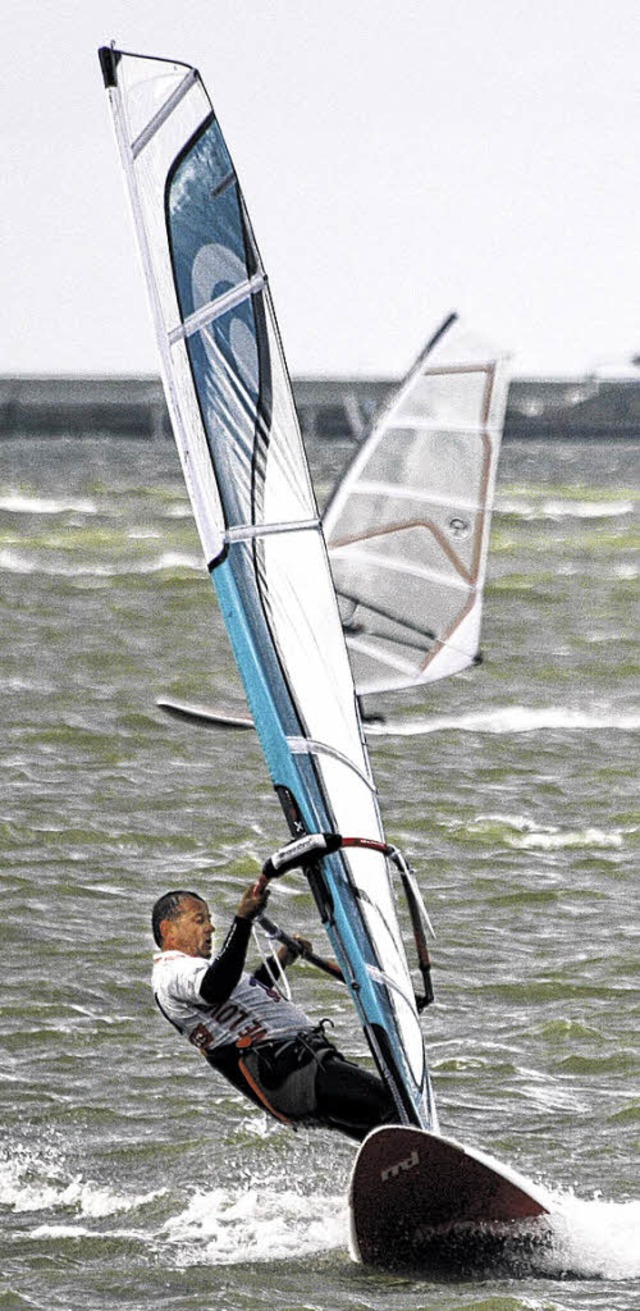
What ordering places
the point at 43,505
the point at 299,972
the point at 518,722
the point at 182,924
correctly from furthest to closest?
the point at 43,505 → the point at 518,722 → the point at 299,972 → the point at 182,924

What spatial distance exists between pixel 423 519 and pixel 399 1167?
832 cm

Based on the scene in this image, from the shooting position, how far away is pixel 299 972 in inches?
427

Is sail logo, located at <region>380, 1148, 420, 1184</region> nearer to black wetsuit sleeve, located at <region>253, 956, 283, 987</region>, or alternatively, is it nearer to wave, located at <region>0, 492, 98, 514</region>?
black wetsuit sleeve, located at <region>253, 956, 283, 987</region>

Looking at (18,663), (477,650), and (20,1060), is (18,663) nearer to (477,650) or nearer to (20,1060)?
(477,650)

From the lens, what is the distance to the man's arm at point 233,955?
641 centimetres

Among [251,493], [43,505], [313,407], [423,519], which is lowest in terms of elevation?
[313,407]

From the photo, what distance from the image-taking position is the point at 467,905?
12008mm

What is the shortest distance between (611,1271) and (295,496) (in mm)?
2824

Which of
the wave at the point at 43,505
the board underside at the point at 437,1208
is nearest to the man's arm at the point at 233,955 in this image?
the board underside at the point at 437,1208

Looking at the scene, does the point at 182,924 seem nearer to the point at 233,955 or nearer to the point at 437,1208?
the point at 233,955

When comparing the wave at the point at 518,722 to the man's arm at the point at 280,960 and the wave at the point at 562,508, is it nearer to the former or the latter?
the man's arm at the point at 280,960

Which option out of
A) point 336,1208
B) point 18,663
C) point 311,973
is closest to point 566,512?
point 18,663

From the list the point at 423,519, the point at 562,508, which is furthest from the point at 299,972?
the point at 562,508

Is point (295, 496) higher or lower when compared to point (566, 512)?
higher
